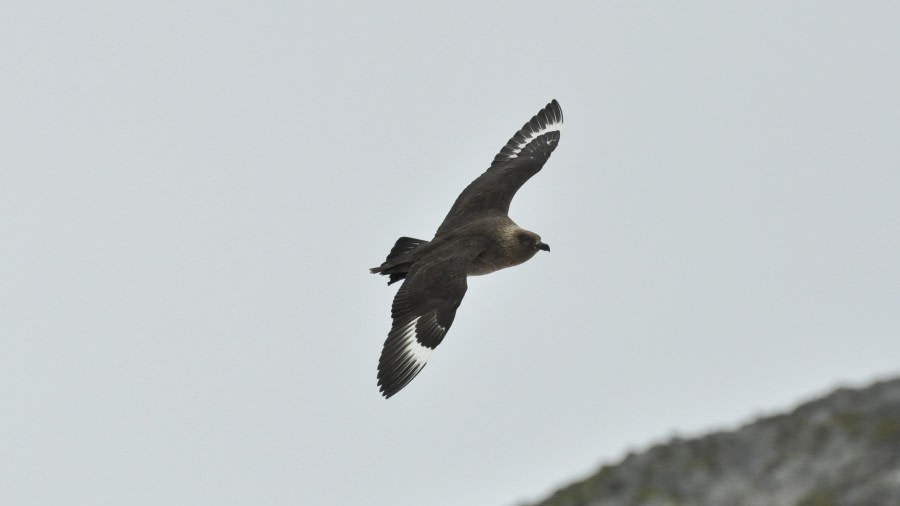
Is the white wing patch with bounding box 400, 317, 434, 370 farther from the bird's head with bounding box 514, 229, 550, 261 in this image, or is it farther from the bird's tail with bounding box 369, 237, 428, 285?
the bird's head with bounding box 514, 229, 550, 261

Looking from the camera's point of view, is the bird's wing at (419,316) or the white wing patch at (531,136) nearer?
the bird's wing at (419,316)

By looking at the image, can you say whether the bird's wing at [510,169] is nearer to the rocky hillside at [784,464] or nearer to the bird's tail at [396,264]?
the bird's tail at [396,264]

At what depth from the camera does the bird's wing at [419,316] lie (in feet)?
36.3

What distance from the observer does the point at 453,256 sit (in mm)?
12000

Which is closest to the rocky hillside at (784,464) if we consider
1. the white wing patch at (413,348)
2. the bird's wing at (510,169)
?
the white wing patch at (413,348)

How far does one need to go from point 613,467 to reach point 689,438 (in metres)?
0.51

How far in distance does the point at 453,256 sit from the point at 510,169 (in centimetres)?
297

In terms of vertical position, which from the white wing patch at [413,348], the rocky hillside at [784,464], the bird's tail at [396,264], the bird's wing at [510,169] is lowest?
the rocky hillside at [784,464]

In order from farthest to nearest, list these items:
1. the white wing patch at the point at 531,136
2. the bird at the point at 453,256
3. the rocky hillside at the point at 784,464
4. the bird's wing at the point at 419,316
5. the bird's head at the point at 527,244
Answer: the white wing patch at the point at 531,136 < the bird's head at the point at 527,244 < the bird at the point at 453,256 < the bird's wing at the point at 419,316 < the rocky hillside at the point at 784,464

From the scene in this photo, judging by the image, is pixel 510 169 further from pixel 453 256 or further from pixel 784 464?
pixel 784 464

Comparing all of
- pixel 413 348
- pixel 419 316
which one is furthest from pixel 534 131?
pixel 413 348

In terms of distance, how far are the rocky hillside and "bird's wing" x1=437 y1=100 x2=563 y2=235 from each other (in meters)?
6.80

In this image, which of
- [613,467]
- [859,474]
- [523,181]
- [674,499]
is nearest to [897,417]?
[859,474]

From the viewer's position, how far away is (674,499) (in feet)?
21.2
